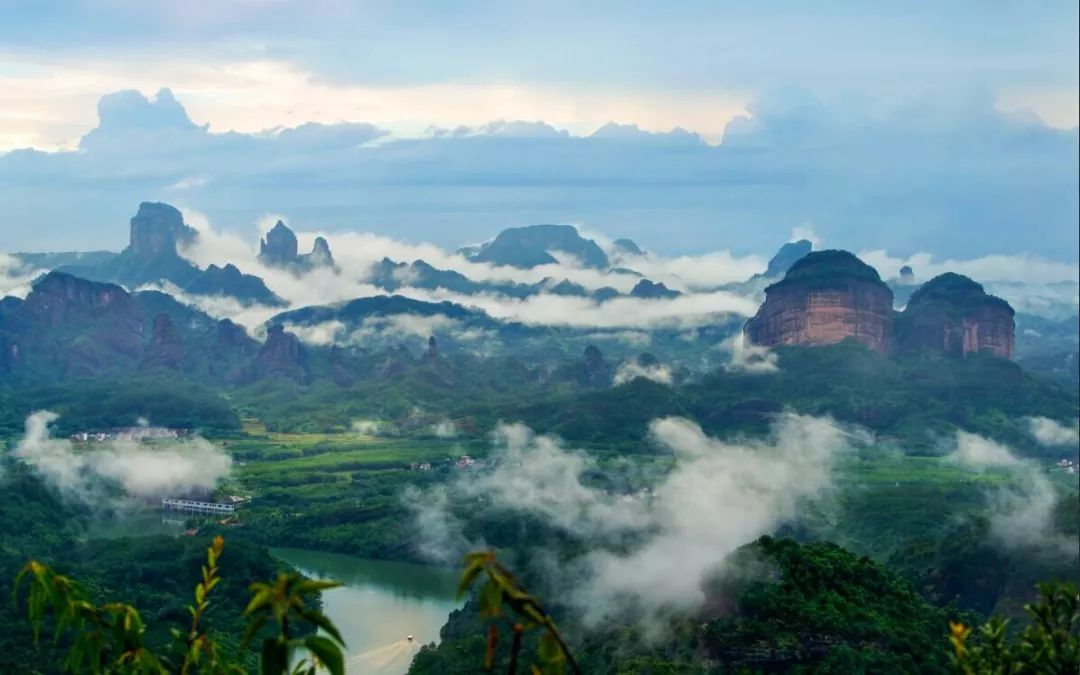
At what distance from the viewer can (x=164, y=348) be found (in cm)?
14750

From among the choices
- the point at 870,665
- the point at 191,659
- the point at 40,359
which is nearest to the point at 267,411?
the point at 40,359

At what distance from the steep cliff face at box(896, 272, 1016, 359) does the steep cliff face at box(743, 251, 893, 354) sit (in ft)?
10.0

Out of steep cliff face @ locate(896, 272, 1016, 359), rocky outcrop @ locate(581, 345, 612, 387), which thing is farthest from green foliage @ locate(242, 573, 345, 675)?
rocky outcrop @ locate(581, 345, 612, 387)

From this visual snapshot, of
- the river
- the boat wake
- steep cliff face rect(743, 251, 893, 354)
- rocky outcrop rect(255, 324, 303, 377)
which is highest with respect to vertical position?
steep cliff face rect(743, 251, 893, 354)

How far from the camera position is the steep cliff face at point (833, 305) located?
426 ft

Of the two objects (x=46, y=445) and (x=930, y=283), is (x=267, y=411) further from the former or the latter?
(x=930, y=283)

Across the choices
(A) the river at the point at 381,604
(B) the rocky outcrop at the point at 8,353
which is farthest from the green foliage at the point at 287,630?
(B) the rocky outcrop at the point at 8,353

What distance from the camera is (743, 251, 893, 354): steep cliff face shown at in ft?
426

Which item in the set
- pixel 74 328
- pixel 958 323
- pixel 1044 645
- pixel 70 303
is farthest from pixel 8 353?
pixel 1044 645

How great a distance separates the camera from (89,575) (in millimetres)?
48688

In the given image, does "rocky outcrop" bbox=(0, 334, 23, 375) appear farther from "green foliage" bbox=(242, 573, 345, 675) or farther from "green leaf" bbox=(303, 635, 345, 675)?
"green leaf" bbox=(303, 635, 345, 675)

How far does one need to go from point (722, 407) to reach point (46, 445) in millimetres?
54021

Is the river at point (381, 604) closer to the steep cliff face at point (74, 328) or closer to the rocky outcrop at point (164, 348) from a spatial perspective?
the rocky outcrop at point (164, 348)

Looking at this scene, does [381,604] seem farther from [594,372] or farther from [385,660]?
[594,372]
